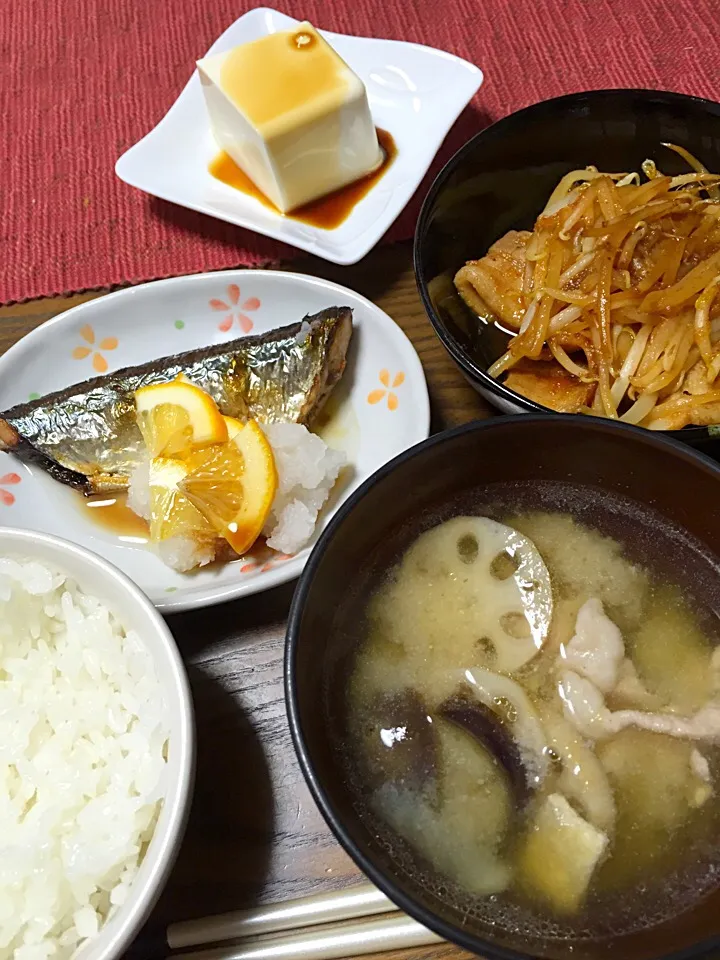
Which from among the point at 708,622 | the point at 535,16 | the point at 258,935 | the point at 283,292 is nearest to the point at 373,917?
the point at 258,935

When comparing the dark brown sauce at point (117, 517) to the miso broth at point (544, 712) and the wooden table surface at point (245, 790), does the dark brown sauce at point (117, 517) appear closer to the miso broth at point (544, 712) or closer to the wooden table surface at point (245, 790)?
the wooden table surface at point (245, 790)

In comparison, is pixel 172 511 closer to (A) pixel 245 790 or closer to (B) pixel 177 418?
(B) pixel 177 418

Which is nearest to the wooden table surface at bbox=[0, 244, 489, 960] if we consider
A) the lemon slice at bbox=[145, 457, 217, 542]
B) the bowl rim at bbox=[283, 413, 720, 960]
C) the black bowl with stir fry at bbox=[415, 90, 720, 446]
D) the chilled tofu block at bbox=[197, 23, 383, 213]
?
the lemon slice at bbox=[145, 457, 217, 542]

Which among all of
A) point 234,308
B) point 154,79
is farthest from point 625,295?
point 154,79

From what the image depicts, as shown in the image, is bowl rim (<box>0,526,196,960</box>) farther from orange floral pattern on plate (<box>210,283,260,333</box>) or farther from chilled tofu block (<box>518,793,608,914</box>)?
orange floral pattern on plate (<box>210,283,260,333</box>)

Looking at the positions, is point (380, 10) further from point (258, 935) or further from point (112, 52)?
point (258, 935)
